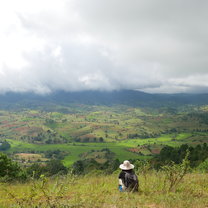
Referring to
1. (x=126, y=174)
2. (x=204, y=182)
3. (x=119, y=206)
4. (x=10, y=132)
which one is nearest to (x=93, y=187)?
(x=126, y=174)

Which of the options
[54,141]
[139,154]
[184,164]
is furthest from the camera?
[54,141]

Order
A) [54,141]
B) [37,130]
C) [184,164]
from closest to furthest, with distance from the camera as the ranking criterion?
[184,164], [54,141], [37,130]

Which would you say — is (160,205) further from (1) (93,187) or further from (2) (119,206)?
(1) (93,187)

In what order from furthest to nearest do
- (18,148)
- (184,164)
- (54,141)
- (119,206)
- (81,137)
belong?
(81,137) < (54,141) < (18,148) < (184,164) < (119,206)

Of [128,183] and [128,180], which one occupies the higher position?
[128,180]

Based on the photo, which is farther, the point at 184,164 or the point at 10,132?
the point at 10,132

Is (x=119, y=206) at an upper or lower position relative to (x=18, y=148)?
upper

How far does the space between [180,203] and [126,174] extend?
2276 mm

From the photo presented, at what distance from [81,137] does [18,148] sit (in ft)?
147

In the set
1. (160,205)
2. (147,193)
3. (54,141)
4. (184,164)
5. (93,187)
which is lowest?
(54,141)

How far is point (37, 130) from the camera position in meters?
149

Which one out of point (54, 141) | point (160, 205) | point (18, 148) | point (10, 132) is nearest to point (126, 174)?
point (160, 205)

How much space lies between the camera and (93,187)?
26.0 feet

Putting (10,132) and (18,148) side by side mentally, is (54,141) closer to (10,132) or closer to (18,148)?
(18,148)
